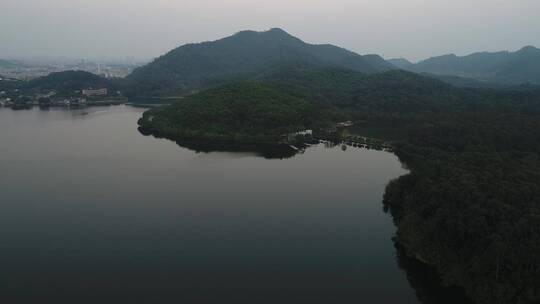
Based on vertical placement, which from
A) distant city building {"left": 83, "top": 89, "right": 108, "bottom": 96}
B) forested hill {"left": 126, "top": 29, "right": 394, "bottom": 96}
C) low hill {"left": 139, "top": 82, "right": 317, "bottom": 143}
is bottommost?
low hill {"left": 139, "top": 82, "right": 317, "bottom": 143}

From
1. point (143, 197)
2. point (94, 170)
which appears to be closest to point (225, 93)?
point (94, 170)

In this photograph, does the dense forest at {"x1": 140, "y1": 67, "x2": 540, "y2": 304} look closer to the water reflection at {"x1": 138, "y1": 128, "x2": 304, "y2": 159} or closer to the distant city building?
the water reflection at {"x1": 138, "y1": 128, "x2": 304, "y2": 159}

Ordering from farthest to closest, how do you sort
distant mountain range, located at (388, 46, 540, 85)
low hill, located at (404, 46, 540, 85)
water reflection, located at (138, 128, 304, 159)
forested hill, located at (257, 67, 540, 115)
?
low hill, located at (404, 46, 540, 85) → distant mountain range, located at (388, 46, 540, 85) → forested hill, located at (257, 67, 540, 115) → water reflection, located at (138, 128, 304, 159)

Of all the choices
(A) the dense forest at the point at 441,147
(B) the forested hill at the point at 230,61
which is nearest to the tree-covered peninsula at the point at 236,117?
(A) the dense forest at the point at 441,147

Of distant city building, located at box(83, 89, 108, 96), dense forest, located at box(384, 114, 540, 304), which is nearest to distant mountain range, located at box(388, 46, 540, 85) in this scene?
distant city building, located at box(83, 89, 108, 96)

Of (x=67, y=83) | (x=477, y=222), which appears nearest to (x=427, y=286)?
(x=477, y=222)

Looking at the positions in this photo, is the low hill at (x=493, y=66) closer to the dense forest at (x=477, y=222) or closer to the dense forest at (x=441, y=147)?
the dense forest at (x=441, y=147)

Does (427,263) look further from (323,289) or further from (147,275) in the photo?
(147,275)
